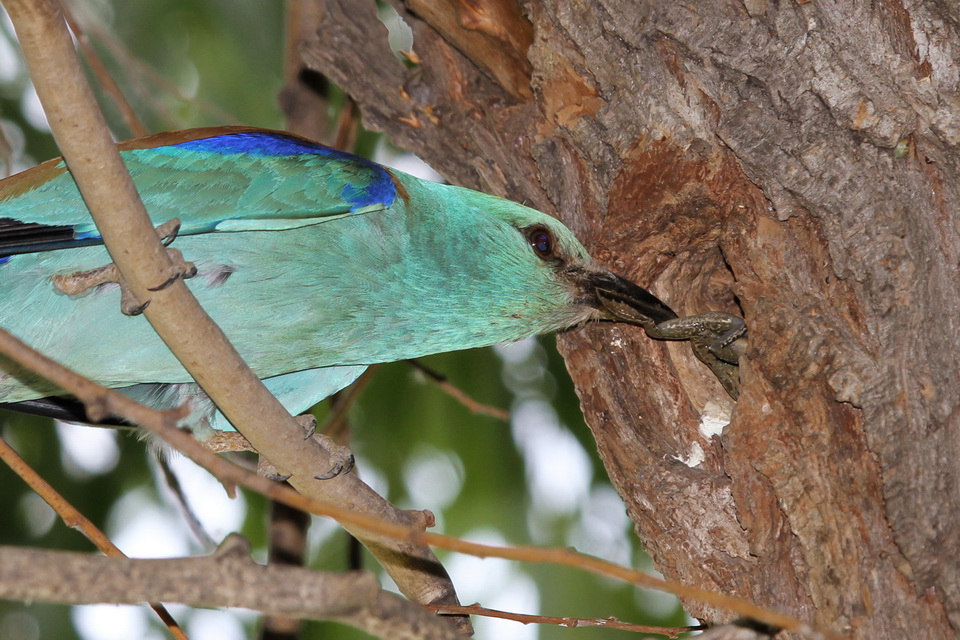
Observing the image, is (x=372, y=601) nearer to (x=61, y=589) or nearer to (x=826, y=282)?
(x=61, y=589)

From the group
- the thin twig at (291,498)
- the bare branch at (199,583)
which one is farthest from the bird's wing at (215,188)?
the bare branch at (199,583)

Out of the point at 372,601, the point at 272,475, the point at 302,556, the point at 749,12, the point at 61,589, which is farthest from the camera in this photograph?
the point at 302,556

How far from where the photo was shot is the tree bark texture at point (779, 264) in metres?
2.28

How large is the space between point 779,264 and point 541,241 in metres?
0.79

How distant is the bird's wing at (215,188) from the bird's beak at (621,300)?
2.32 feet

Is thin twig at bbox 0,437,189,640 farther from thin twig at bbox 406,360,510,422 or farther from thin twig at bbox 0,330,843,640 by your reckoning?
thin twig at bbox 406,360,510,422

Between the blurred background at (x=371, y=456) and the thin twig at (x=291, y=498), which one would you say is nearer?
the thin twig at (x=291, y=498)

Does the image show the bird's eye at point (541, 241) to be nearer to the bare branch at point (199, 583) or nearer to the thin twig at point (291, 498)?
the thin twig at point (291, 498)

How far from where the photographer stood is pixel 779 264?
2.59 metres

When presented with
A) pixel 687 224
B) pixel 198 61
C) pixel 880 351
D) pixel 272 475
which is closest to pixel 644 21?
pixel 687 224

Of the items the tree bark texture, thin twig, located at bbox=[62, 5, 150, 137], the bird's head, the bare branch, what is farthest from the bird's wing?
the bare branch

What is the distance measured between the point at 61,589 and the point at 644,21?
2.10 metres

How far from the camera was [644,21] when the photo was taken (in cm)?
266

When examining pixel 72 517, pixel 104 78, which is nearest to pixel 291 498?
pixel 72 517
